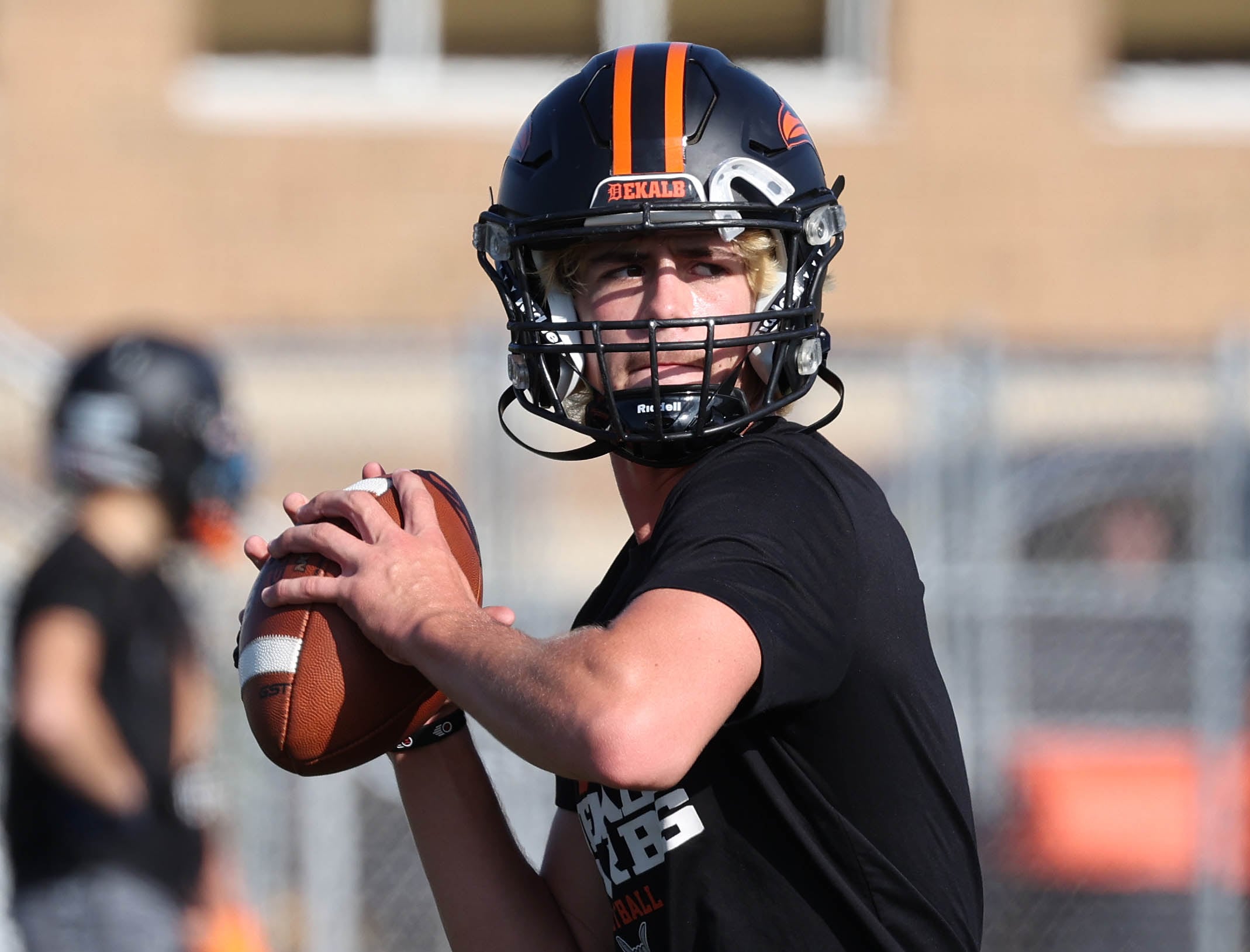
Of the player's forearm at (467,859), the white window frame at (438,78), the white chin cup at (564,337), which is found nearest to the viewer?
the white chin cup at (564,337)

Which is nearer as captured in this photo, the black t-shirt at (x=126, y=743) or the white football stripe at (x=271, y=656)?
the white football stripe at (x=271, y=656)

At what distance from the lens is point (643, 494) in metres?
2.56

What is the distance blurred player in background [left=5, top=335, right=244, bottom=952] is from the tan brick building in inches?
228

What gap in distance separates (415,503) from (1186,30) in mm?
10960

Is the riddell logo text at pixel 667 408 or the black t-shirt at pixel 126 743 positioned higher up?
the riddell logo text at pixel 667 408

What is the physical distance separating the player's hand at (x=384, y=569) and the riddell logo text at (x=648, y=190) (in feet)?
1.67

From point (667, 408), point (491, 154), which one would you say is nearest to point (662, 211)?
point (667, 408)

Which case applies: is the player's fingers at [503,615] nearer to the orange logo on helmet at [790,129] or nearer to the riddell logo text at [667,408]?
the riddell logo text at [667,408]

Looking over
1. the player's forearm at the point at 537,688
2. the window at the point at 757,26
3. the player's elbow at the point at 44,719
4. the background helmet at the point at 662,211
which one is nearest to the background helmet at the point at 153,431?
the player's elbow at the point at 44,719

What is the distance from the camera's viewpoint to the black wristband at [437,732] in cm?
265

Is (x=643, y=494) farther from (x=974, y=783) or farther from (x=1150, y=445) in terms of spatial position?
(x=1150, y=445)

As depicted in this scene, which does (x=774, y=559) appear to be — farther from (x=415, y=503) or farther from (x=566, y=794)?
(x=566, y=794)

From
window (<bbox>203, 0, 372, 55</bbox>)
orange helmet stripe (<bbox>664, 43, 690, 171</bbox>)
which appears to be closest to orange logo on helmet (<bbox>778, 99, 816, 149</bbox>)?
orange helmet stripe (<bbox>664, 43, 690, 171</bbox>)

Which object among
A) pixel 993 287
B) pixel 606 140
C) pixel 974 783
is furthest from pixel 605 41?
pixel 606 140
